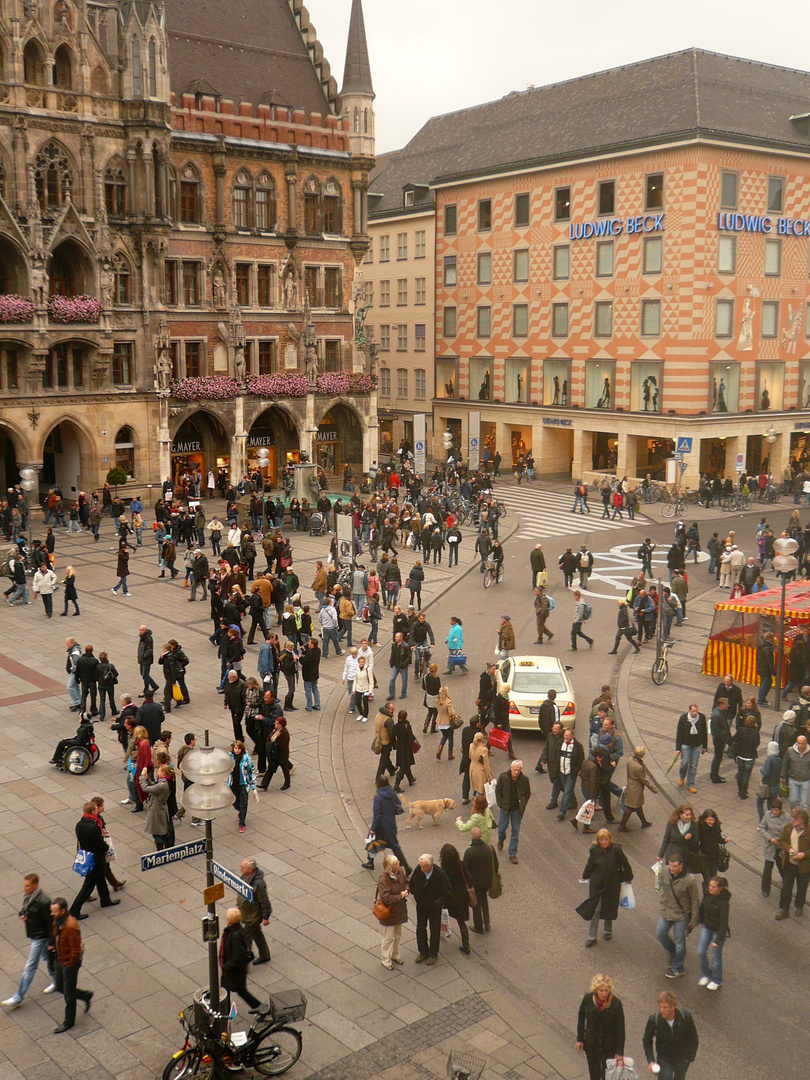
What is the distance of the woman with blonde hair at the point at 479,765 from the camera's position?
673 inches

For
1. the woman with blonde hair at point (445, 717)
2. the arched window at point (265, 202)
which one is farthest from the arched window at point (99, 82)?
the woman with blonde hair at point (445, 717)

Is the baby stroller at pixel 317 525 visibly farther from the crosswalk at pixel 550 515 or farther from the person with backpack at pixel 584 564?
the person with backpack at pixel 584 564

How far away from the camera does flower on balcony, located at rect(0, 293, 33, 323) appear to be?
4538cm

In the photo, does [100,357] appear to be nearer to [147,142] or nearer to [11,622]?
[147,142]

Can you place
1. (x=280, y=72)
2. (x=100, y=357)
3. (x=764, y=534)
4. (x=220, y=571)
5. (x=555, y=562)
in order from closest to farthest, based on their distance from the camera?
(x=220, y=571), (x=764, y=534), (x=555, y=562), (x=100, y=357), (x=280, y=72)

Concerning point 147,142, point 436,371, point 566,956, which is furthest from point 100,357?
point 566,956

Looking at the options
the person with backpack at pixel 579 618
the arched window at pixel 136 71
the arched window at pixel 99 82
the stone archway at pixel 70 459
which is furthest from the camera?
the stone archway at pixel 70 459

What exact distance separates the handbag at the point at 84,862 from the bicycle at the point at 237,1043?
3.00 metres

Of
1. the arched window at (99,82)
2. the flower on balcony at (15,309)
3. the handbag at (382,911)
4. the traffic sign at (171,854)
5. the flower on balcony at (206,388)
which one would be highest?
the arched window at (99,82)

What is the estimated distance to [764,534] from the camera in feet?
119

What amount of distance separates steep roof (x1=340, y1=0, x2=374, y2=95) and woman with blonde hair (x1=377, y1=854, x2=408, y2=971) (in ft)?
179

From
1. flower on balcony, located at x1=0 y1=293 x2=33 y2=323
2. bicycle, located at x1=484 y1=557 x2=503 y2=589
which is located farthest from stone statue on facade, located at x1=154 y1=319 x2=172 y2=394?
bicycle, located at x1=484 y1=557 x2=503 y2=589

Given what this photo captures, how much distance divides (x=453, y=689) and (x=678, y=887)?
457 inches

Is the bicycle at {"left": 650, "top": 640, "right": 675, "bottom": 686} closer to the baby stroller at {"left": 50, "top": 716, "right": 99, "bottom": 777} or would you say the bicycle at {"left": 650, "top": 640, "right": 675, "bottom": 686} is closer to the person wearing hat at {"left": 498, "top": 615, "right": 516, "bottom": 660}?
the person wearing hat at {"left": 498, "top": 615, "right": 516, "bottom": 660}
